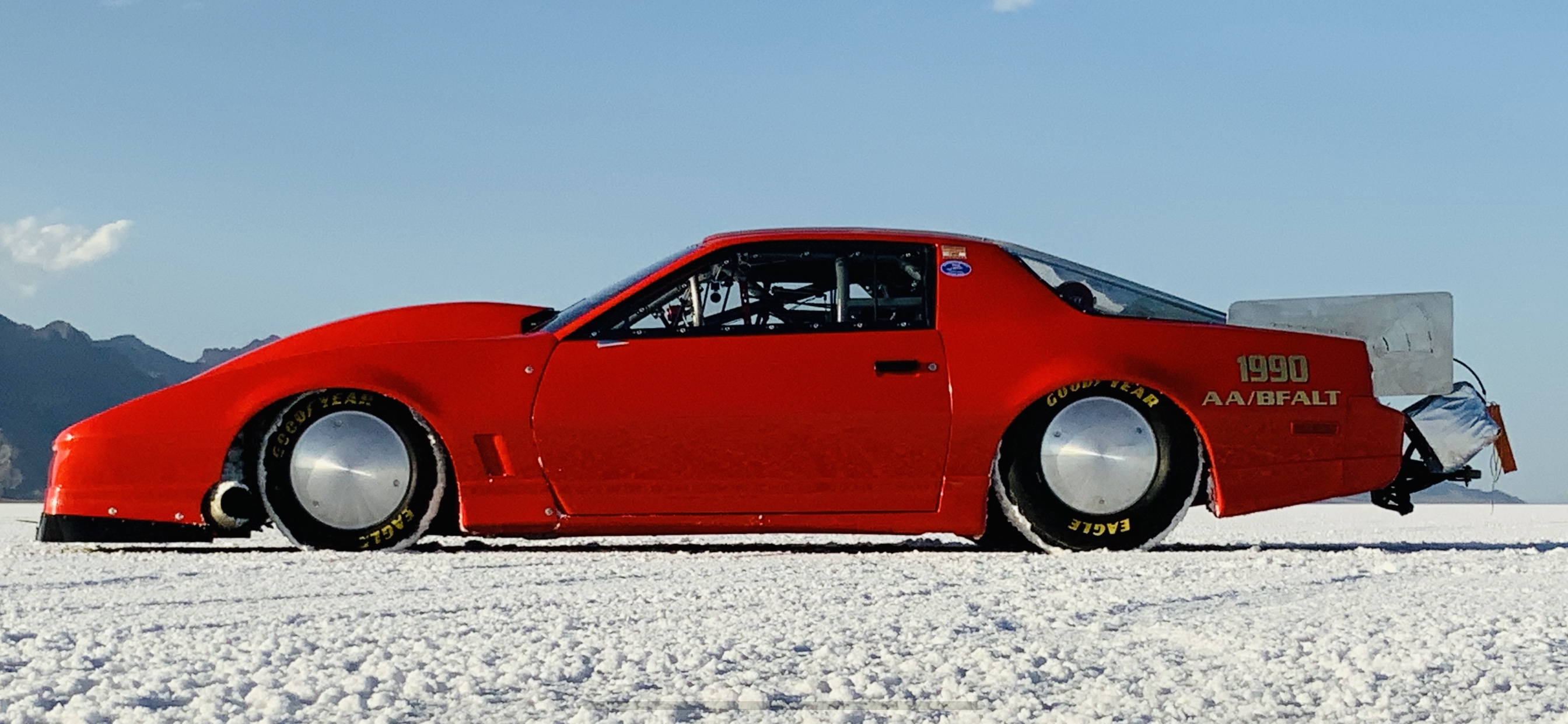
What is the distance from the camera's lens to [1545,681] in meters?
2.56

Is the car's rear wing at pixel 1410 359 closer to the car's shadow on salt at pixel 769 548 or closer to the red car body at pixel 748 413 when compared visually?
the car's shadow on salt at pixel 769 548

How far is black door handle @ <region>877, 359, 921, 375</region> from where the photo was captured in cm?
505

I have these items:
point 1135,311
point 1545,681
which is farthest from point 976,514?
point 1545,681

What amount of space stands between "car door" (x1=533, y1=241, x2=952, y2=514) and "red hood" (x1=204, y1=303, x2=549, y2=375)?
1.54 feet

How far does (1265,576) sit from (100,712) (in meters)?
3.12

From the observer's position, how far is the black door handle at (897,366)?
505cm

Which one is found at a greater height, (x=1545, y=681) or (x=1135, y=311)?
(x=1135, y=311)

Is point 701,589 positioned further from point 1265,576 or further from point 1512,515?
point 1512,515

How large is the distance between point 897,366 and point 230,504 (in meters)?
2.37

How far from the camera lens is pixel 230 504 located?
527 cm

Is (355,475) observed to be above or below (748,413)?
below

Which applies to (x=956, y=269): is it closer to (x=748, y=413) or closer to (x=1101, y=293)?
(x=1101, y=293)

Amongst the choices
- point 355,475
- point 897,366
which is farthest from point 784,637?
point 355,475

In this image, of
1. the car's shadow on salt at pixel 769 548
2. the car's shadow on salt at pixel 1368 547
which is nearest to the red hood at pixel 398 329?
the car's shadow on salt at pixel 769 548
